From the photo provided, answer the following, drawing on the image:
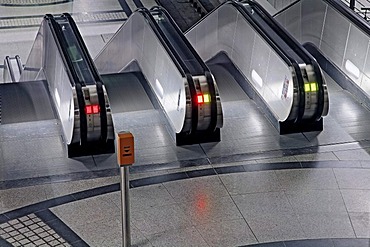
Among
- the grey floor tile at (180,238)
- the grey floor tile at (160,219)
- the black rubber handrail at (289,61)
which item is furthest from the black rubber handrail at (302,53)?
the grey floor tile at (180,238)

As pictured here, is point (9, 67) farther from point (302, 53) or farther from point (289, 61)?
point (289, 61)

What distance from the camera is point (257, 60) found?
11820 millimetres

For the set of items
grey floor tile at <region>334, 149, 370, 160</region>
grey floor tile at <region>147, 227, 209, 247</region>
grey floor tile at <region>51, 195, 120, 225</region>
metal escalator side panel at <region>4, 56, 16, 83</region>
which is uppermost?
grey floor tile at <region>147, 227, 209, 247</region>

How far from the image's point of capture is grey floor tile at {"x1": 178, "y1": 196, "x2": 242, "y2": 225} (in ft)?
28.3

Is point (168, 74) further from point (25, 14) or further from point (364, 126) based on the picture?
point (25, 14)

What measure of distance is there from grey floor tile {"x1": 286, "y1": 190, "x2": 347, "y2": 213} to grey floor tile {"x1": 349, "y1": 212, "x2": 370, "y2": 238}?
16 cm

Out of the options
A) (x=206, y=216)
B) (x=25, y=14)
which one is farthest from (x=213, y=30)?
(x=25, y=14)

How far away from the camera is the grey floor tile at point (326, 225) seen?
8.27 meters

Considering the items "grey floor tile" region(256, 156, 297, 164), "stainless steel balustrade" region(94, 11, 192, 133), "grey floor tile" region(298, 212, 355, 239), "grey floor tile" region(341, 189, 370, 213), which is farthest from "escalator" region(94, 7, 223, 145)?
"grey floor tile" region(298, 212, 355, 239)

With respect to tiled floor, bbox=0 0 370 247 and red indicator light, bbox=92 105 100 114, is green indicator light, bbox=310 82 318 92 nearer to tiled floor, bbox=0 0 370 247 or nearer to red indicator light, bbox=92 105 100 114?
tiled floor, bbox=0 0 370 247

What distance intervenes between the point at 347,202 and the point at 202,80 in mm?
2475

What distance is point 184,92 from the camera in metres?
10.4

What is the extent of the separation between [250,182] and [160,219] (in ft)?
4.41

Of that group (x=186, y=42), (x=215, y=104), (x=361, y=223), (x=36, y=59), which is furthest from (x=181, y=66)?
(x=36, y=59)
